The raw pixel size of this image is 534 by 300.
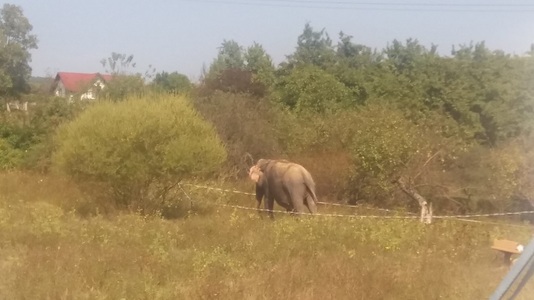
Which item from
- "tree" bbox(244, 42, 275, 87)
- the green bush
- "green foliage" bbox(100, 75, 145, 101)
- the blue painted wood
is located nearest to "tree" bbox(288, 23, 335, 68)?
"tree" bbox(244, 42, 275, 87)

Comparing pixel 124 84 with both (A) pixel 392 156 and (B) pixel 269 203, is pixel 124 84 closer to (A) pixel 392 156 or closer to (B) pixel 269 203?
(A) pixel 392 156

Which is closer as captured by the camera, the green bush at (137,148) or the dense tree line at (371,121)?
the green bush at (137,148)

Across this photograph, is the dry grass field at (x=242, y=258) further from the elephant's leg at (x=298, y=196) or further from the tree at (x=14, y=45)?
the tree at (x=14, y=45)

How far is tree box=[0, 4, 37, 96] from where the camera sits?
119 feet

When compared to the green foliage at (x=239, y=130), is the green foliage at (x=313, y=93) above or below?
above

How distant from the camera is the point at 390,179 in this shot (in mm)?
19500

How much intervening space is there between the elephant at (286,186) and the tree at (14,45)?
22.6 m

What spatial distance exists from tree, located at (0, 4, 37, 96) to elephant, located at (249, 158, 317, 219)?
2264cm

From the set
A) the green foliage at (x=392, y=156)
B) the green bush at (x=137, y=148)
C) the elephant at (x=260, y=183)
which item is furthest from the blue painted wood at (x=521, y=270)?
the green foliage at (x=392, y=156)

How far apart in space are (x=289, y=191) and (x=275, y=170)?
0.81 metres

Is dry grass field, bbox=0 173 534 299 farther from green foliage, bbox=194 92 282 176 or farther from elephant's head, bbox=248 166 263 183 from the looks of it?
Result: green foliage, bbox=194 92 282 176

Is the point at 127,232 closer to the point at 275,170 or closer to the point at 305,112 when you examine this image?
the point at 275,170

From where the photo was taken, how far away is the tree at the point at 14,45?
1427 inches

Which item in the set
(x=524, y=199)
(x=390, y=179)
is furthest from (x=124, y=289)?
(x=524, y=199)
